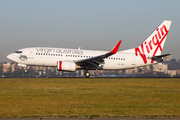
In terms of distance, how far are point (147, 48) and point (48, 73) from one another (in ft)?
130

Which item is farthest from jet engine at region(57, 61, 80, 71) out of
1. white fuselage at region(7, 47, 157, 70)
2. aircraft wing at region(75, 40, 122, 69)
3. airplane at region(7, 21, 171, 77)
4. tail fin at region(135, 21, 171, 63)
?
tail fin at region(135, 21, 171, 63)

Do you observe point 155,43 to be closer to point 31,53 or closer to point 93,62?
point 93,62

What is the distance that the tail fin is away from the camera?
39969mm

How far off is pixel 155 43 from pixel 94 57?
10.9 meters

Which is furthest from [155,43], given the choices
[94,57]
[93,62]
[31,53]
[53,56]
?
[31,53]

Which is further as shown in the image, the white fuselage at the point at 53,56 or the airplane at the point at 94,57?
the white fuselage at the point at 53,56

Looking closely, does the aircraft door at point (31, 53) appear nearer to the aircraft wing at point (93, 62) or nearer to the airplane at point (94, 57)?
the airplane at point (94, 57)

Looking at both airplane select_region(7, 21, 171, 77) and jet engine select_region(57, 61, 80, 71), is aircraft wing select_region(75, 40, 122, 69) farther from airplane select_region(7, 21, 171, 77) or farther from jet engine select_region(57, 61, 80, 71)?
jet engine select_region(57, 61, 80, 71)

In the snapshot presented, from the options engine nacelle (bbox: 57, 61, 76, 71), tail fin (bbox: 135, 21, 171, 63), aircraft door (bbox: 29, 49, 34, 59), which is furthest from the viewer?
tail fin (bbox: 135, 21, 171, 63)

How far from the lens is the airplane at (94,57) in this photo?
3597 centimetres

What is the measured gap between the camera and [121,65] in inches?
1544

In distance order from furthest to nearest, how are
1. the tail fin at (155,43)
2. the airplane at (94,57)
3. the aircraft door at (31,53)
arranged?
the tail fin at (155,43) → the aircraft door at (31,53) → the airplane at (94,57)

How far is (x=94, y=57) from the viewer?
115 feet

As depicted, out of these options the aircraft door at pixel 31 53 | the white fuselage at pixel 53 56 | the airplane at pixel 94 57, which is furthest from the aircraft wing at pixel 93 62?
the aircraft door at pixel 31 53
